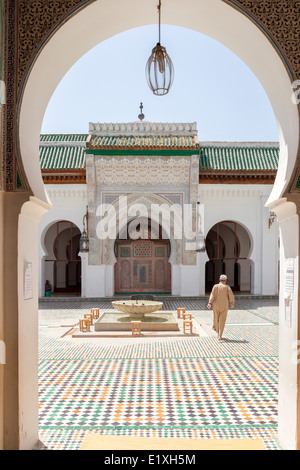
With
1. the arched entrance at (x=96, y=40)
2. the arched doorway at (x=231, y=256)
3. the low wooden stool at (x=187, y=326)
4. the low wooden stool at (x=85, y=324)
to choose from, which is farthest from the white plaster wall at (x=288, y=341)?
the arched doorway at (x=231, y=256)

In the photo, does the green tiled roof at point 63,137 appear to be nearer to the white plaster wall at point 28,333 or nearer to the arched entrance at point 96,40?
the arched entrance at point 96,40

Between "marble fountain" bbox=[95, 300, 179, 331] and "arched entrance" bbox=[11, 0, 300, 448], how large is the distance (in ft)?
13.8

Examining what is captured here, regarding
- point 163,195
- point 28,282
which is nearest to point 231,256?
point 163,195

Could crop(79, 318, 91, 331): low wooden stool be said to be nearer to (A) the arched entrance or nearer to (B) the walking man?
(B) the walking man

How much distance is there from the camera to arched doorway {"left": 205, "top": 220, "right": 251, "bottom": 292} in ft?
42.5

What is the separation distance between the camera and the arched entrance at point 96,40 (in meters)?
2.54

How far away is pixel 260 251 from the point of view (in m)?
11.3

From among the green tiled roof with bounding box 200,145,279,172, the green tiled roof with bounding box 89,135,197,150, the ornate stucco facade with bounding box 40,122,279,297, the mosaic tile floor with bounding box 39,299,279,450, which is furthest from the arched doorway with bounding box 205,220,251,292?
the mosaic tile floor with bounding box 39,299,279,450

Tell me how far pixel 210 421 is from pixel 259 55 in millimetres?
2600

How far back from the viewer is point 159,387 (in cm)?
411

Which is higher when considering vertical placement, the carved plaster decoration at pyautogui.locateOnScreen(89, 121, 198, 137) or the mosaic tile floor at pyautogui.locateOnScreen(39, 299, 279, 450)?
the carved plaster decoration at pyautogui.locateOnScreen(89, 121, 198, 137)

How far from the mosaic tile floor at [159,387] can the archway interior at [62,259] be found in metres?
6.05
